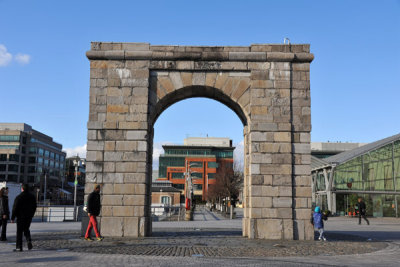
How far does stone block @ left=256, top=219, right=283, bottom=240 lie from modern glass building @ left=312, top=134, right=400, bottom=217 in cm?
2503

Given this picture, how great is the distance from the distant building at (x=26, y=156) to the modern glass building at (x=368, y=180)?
62.2 meters

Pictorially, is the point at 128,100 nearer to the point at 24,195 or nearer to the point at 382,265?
the point at 24,195

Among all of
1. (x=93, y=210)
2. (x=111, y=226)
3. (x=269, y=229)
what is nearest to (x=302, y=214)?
(x=269, y=229)

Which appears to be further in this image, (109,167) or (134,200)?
(109,167)

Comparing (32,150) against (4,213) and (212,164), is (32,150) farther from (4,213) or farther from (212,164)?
(4,213)

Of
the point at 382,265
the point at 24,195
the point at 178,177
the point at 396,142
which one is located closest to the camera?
the point at 382,265

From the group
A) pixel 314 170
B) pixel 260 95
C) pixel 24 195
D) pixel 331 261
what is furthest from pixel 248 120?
pixel 314 170

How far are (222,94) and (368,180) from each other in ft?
86.5

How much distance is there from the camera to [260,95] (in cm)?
1454

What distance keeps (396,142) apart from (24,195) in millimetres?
32308

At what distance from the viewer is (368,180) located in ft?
120

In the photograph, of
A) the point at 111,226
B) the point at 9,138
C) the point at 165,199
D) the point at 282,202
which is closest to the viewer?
the point at 111,226

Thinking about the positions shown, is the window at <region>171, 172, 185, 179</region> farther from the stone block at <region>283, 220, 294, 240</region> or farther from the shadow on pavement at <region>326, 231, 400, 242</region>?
the stone block at <region>283, 220, 294, 240</region>

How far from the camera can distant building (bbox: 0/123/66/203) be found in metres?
88.1
